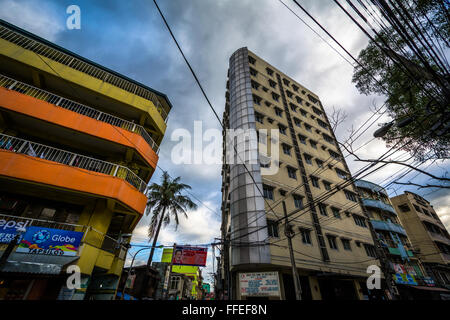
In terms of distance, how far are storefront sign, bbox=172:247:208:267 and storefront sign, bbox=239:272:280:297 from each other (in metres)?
5.52

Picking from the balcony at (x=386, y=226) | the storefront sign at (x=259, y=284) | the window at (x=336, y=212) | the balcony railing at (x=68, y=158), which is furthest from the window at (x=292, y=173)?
the balcony railing at (x=68, y=158)

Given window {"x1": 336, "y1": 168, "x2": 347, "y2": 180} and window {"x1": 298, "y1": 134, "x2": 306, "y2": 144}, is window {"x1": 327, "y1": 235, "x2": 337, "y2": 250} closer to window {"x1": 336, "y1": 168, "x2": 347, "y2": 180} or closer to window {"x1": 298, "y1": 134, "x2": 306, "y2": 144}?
window {"x1": 336, "y1": 168, "x2": 347, "y2": 180}

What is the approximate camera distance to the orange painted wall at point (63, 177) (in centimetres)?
873

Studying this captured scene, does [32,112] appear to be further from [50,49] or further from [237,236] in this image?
[237,236]

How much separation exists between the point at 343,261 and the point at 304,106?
2142cm

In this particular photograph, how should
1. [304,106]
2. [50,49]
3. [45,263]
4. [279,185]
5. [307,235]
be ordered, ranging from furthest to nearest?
[304,106], [279,185], [307,235], [50,49], [45,263]

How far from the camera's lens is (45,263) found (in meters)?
7.74

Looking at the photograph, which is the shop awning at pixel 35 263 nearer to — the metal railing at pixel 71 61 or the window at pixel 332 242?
the metal railing at pixel 71 61

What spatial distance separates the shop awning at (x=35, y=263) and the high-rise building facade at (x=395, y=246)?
26330 mm

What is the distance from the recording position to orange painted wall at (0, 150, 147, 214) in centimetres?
873

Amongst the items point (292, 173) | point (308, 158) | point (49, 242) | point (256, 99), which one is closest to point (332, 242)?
point (292, 173)

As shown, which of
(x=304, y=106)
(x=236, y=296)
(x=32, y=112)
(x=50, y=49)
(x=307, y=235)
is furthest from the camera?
(x=304, y=106)
